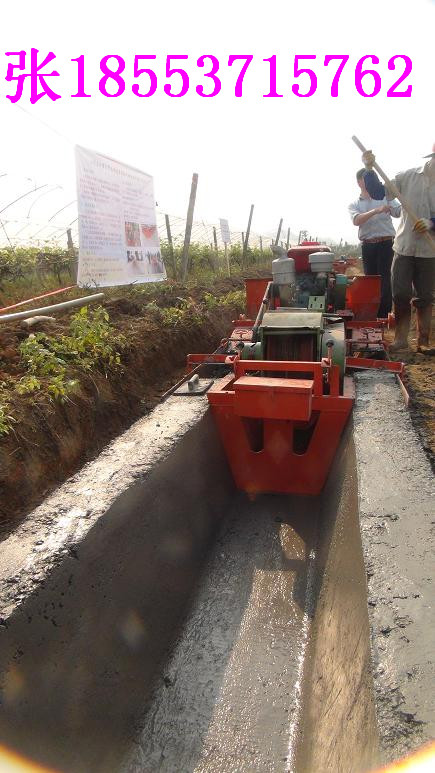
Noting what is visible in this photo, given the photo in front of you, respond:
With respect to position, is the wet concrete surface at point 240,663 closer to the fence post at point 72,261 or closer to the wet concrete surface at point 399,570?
the wet concrete surface at point 399,570

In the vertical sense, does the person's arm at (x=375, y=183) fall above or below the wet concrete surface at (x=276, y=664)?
above

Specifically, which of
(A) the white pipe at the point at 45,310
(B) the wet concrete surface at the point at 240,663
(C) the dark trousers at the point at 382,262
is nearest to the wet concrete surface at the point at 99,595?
(B) the wet concrete surface at the point at 240,663

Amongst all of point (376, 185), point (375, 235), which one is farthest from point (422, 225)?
point (375, 235)

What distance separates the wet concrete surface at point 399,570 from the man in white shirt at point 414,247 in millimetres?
2724

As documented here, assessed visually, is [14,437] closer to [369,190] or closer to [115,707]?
[115,707]

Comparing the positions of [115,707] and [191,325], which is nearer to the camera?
[115,707]

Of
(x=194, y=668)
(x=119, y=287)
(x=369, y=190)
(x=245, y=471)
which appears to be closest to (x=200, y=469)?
(x=245, y=471)


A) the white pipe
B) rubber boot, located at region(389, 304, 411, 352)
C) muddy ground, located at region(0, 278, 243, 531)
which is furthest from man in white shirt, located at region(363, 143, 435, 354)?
the white pipe

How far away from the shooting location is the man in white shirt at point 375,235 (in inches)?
268

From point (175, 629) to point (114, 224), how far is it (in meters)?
5.57

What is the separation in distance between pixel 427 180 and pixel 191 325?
347cm

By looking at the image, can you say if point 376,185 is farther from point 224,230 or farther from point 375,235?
point 224,230

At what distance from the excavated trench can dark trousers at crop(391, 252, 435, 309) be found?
2965mm

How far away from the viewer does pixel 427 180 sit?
5.29 meters
